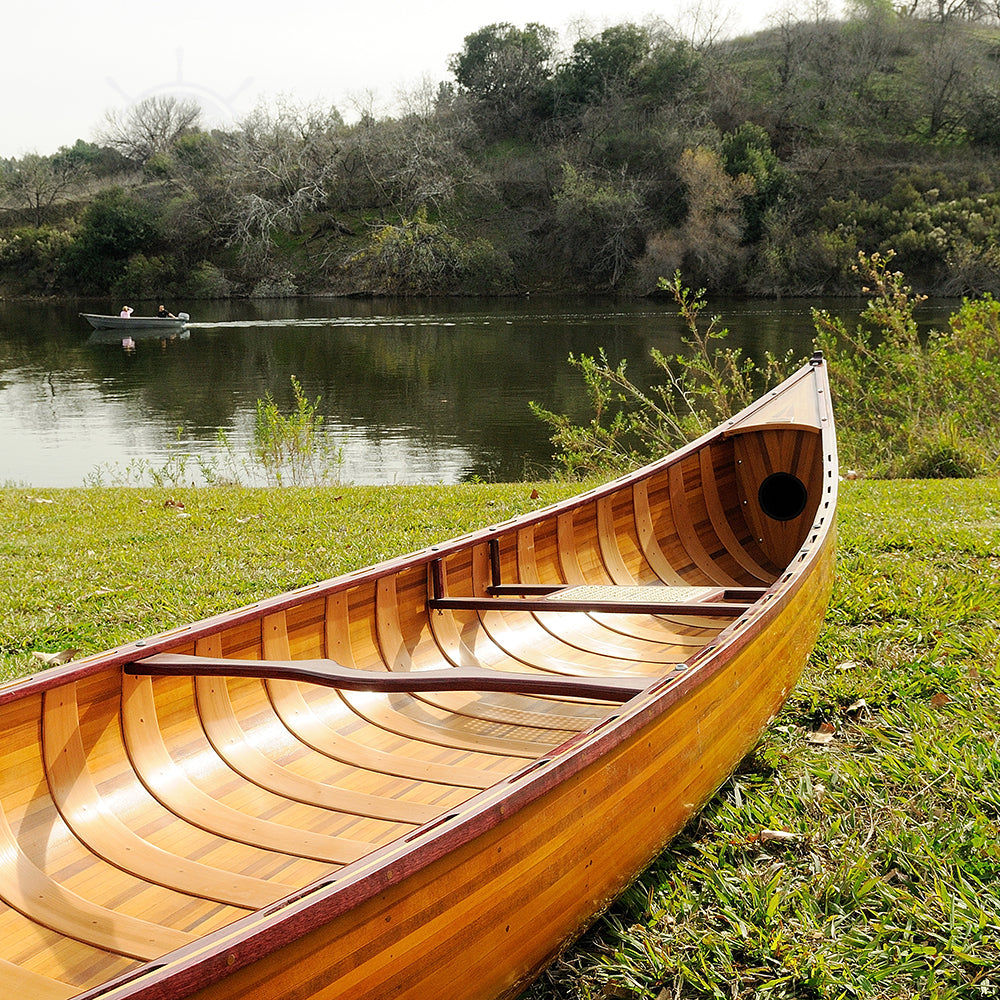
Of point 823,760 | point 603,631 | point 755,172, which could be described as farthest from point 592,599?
point 755,172

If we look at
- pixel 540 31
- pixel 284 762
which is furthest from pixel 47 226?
pixel 284 762

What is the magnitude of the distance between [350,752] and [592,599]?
1119 millimetres

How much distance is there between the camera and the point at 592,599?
11.4 ft

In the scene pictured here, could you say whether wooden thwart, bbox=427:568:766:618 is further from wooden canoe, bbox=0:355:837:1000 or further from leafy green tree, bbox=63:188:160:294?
leafy green tree, bbox=63:188:160:294

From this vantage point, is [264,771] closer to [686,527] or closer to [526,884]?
[526,884]

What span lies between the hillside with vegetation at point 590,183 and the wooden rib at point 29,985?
36.0 m

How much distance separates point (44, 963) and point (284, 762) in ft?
3.01

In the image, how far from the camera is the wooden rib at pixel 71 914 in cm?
196

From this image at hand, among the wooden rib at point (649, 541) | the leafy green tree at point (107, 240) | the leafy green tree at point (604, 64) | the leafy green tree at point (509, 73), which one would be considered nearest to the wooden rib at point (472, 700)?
the wooden rib at point (649, 541)

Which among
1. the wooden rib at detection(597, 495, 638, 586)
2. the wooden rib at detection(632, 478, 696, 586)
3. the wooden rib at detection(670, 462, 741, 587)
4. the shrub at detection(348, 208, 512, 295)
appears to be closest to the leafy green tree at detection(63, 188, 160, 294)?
the shrub at detection(348, 208, 512, 295)

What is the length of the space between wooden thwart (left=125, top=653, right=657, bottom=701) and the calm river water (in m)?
8.73

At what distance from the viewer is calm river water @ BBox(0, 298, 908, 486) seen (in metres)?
13.7

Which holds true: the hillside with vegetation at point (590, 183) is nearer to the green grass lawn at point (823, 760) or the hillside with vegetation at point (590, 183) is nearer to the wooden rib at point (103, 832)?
Result: the green grass lawn at point (823, 760)

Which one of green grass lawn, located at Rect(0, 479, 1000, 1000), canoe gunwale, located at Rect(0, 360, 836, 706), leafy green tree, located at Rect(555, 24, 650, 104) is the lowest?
green grass lawn, located at Rect(0, 479, 1000, 1000)
